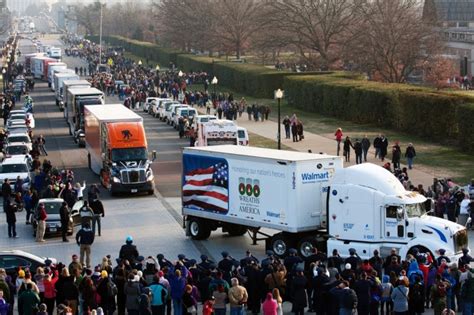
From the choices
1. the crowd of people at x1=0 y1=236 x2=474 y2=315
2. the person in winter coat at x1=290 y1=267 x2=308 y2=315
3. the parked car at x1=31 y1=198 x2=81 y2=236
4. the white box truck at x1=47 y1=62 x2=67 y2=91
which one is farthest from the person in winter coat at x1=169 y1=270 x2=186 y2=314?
the white box truck at x1=47 y1=62 x2=67 y2=91

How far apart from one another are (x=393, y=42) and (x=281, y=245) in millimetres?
51803

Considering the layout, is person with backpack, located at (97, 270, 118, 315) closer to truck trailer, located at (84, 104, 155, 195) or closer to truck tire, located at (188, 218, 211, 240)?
truck tire, located at (188, 218, 211, 240)

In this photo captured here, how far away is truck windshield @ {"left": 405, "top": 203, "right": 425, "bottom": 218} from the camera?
103 feet

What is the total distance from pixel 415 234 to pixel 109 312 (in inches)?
361

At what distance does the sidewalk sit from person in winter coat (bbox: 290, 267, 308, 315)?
2136cm

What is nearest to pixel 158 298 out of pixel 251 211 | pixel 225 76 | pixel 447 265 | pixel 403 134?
pixel 447 265

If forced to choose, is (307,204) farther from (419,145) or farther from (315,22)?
(315,22)

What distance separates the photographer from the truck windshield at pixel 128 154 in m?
47.1

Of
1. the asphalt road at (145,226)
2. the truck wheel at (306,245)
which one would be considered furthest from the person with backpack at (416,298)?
the asphalt road at (145,226)

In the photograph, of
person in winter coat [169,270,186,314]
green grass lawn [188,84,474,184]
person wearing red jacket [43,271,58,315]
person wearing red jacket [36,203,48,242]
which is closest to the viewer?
person in winter coat [169,270,186,314]

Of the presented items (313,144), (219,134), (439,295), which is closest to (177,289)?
(439,295)

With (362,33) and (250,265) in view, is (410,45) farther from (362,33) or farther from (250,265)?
(250,265)

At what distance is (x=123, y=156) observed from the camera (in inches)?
1854

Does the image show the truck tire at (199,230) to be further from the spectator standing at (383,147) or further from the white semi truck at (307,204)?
the spectator standing at (383,147)
